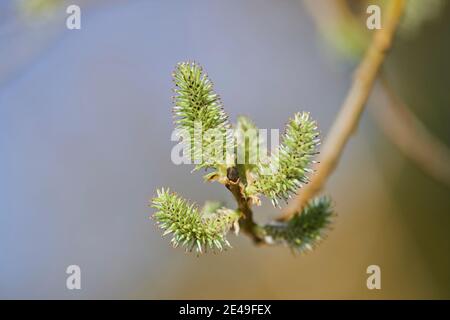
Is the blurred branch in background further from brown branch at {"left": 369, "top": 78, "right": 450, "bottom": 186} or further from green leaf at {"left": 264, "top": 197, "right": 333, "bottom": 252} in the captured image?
green leaf at {"left": 264, "top": 197, "right": 333, "bottom": 252}

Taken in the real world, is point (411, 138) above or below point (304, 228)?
above

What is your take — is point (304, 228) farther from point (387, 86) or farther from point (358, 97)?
point (387, 86)

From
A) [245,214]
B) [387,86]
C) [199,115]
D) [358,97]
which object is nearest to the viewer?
[199,115]

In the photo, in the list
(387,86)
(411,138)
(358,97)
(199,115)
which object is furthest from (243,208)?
(411,138)

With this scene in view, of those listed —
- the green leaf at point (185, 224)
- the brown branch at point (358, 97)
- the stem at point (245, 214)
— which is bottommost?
the green leaf at point (185, 224)

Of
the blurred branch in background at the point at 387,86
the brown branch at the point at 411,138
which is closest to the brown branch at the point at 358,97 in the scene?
the blurred branch in background at the point at 387,86

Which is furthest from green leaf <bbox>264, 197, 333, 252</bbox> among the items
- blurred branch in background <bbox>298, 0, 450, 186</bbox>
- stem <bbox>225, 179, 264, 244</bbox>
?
blurred branch in background <bbox>298, 0, 450, 186</bbox>

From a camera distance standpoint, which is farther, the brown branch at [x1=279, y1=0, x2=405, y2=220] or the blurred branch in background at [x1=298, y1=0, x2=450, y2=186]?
the blurred branch in background at [x1=298, y1=0, x2=450, y2=186]

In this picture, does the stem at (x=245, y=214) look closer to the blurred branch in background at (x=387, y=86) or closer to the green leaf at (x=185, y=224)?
the green leaf at (x=185, y=224)

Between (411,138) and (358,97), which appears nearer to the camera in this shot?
(358,97)

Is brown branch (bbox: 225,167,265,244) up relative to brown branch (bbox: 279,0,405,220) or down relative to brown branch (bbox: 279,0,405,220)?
down

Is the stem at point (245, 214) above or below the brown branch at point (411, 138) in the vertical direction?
below
